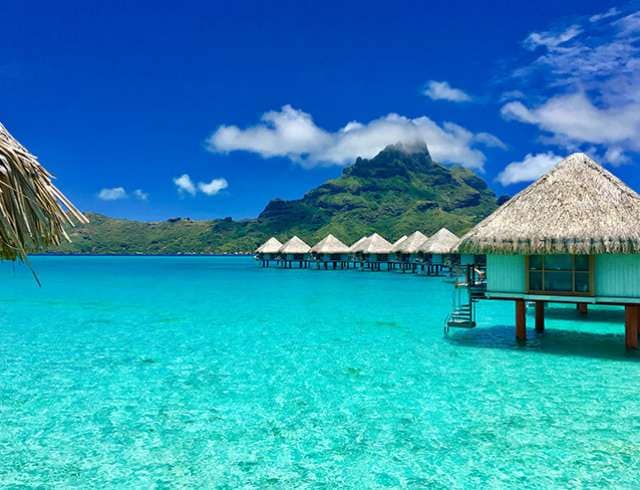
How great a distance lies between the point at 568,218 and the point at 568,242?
73cm

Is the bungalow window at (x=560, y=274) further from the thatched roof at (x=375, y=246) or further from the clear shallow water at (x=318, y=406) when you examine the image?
the thatched roof at (x=375, y=246)

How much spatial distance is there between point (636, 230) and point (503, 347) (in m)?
4.31

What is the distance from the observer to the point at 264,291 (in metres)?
31.8

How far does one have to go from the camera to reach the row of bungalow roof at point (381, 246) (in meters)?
40.3

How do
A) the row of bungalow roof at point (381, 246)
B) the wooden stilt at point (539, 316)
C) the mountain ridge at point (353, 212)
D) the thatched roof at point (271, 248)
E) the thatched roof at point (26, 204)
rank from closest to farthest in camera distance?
the thatched roof at point (26, 204)
the wooden stilt at point (539, 316)
the row of bungalow roof at point (381, 246)
the thatched roof at point (271, 248)
the mountain ridge at point (353, 212)

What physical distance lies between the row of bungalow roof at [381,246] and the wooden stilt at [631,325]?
64.3 feet

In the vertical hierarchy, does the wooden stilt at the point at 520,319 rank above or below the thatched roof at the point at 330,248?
below

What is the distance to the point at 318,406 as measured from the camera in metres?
8.94

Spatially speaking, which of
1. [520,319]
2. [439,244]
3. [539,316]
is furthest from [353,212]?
[520,319]

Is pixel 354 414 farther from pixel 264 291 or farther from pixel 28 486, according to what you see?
pixel 264 291

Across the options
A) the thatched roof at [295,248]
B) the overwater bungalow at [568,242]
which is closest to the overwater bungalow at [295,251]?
the thatched roof at [295,248]

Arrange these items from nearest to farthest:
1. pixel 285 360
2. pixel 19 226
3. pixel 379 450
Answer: pixel 19 226 → pixel 379 450 → pixel 285 360

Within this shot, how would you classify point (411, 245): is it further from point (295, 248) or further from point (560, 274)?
point (560, 274)

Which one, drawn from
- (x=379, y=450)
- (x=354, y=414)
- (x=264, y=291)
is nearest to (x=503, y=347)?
(x=354, y=414)
